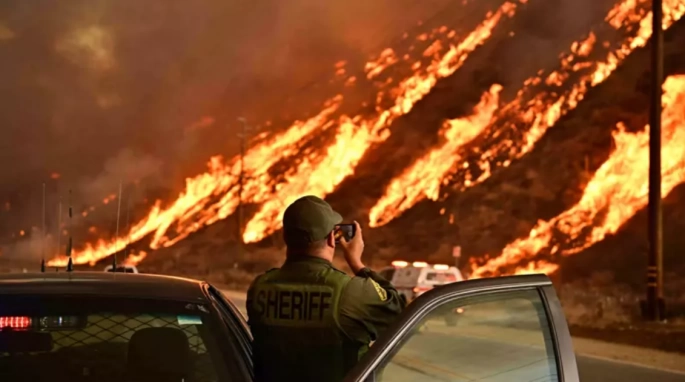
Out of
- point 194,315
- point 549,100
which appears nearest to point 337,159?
point 549,100

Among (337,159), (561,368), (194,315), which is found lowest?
(561,368)

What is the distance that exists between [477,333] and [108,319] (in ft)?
5.11

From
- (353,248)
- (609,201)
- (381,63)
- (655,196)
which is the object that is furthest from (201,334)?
(381,63)

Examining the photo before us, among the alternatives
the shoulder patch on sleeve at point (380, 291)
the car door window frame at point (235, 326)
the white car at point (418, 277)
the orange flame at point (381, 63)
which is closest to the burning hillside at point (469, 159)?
the orange flame at point (381, 63)

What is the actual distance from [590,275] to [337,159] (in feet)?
101

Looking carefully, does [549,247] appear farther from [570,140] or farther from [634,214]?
[570,140]

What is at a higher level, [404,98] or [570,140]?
[404,98]

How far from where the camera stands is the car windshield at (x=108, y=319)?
3555mm

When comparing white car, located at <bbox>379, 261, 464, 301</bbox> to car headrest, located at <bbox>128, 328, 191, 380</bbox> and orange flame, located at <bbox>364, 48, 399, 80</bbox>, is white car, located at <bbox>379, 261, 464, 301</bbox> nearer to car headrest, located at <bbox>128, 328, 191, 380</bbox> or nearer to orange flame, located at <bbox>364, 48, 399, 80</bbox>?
car headrest, located at <bbox>128, 328, 191, 380</bbox>

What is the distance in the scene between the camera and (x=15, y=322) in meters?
3.57

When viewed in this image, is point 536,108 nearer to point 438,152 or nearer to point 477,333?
point 438,152

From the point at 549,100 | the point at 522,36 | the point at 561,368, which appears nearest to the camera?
the point at 561,368

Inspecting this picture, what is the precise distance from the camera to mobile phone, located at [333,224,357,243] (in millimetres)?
3594

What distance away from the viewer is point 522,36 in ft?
225
